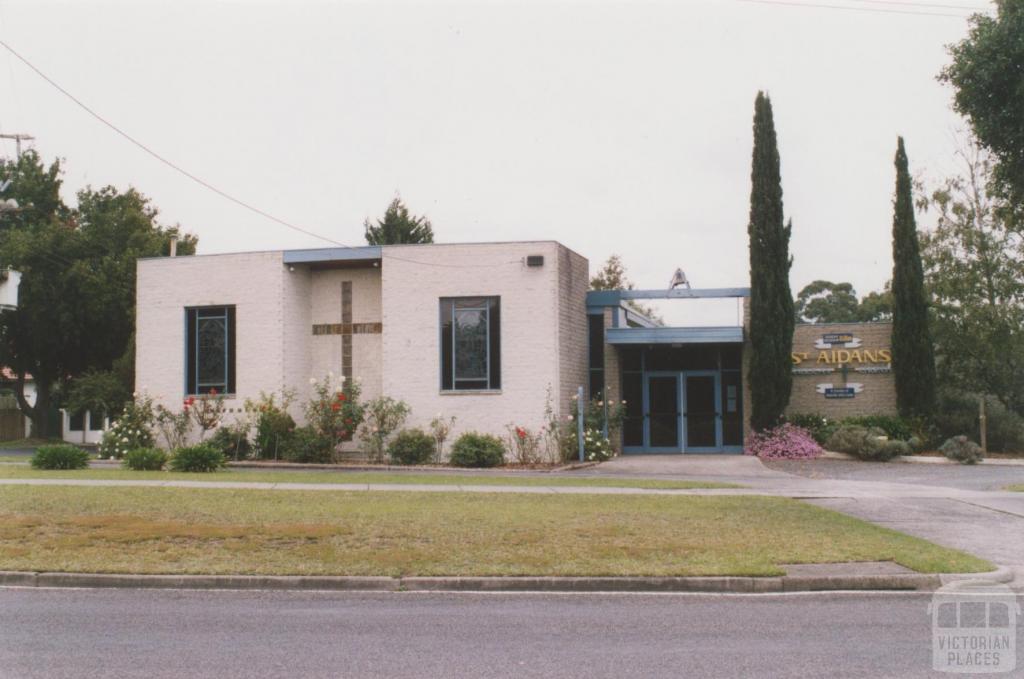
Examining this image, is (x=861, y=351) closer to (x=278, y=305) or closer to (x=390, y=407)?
(x=390, y=407)

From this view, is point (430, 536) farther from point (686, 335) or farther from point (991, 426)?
point (991, 426)

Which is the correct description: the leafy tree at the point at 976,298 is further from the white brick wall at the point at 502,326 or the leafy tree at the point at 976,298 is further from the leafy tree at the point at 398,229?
the leafy tree at the point at 398,229

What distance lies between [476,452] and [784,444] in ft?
27.9

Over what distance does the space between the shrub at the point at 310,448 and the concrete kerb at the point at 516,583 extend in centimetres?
1541

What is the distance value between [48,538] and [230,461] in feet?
46.6

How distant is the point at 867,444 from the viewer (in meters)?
26.8

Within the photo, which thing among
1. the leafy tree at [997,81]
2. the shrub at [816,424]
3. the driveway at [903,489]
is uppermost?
the leafy tree at [997,81]

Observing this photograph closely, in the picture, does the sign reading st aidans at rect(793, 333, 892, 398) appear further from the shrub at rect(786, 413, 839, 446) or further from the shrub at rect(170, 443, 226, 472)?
the shrub at rect(170, 443, 226, 472)

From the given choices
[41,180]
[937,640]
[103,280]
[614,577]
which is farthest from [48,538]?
[41,180]

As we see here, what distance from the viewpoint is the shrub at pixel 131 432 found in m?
26.9

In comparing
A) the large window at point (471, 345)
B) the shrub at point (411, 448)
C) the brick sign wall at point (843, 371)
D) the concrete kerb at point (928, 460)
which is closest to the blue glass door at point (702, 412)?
the brick sign wall at point (843, 371)

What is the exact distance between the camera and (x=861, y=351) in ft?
96.9

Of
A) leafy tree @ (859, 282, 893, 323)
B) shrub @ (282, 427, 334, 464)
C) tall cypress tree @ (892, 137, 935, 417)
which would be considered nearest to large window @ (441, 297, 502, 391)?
shrub @ (282, 427, 334, 464)

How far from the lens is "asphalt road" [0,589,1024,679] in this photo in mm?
7094
